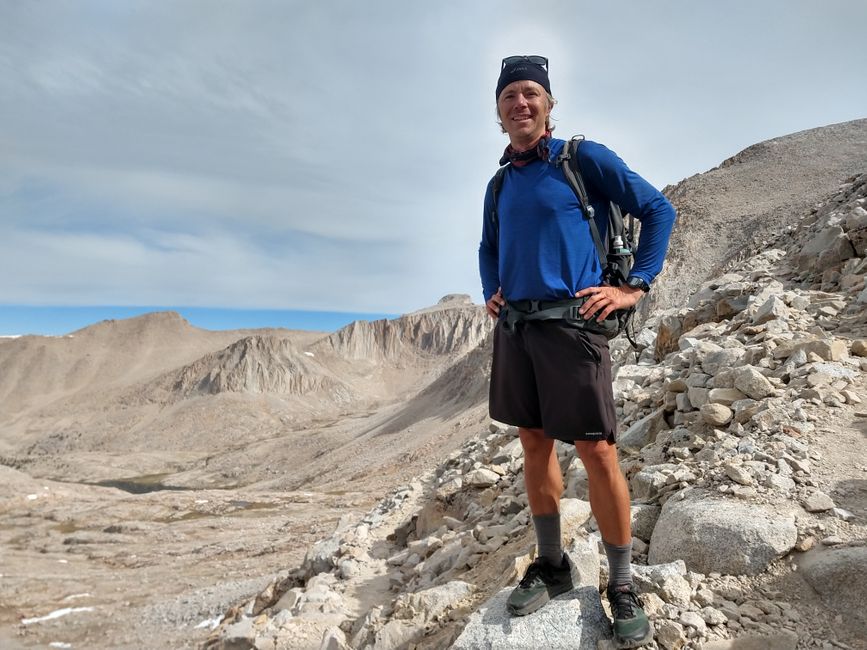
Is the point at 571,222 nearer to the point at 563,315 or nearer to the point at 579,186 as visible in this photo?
the point at 579,186

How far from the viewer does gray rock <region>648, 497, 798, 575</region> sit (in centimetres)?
291

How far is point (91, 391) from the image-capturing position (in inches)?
3442

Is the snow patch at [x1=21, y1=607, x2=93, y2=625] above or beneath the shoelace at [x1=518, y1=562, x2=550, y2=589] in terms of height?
beneath

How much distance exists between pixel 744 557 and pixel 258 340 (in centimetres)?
8528

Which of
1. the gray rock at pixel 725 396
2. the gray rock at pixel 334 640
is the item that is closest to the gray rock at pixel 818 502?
the gray rock at pixel 725 396

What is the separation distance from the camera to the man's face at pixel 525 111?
9.14 ft

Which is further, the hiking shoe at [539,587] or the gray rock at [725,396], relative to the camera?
the gray rock at [725,396]

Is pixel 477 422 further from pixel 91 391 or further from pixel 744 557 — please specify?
pixel 91 391

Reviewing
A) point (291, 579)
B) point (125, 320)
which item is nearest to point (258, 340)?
point (125, 320)

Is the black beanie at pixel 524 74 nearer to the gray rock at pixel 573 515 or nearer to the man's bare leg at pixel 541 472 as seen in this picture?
the man's bare leg at pixel 541 472

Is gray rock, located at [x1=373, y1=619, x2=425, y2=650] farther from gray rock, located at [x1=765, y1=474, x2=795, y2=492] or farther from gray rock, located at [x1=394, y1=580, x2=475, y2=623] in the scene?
gray rock, located at [x1=765, y1=474, x2=795, y2=492]

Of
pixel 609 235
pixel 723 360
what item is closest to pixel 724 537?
pixel 609 235

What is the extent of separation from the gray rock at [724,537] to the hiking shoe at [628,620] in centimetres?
71

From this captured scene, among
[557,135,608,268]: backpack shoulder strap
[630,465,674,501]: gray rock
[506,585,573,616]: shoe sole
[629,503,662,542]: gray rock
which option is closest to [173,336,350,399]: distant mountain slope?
[630,465,674,501]: gray rock
